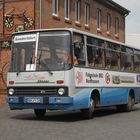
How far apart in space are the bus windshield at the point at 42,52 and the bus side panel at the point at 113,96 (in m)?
2.96

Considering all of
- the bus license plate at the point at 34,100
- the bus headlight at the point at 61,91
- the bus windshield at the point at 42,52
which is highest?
the bus windshield at the point at 42,52

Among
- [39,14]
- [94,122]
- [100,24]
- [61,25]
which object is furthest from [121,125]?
[100,24]

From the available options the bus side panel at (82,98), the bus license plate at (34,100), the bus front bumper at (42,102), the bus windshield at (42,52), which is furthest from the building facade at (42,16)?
the bus license plate at (34,100)

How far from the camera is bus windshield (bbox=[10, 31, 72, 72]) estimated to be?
1733 cm

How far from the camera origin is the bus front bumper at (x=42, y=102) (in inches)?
671

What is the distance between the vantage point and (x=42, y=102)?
680 inches

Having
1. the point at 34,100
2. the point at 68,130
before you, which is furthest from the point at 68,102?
the point at 68,130

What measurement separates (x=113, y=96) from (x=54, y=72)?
14.6 ft

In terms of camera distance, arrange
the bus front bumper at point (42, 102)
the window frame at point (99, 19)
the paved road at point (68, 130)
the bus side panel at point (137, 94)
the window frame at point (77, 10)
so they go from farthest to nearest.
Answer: the window frame at point (99, 19)
the window frame at point (77, 10)
the bus side panel at point (137, 94)
the bus front bumper at point (42, 102)
the paved road at point (68, 130)

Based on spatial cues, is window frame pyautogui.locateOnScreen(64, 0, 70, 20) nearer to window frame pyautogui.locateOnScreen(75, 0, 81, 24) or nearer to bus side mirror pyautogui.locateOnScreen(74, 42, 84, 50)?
window frame pyautogui.locateOnScreen(75, 0, 81, 24)

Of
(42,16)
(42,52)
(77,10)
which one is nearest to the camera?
(42,52)

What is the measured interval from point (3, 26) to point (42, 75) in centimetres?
1250

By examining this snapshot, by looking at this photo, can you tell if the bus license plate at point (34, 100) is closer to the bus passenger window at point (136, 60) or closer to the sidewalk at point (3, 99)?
the bus passenger window at point (136, 60)

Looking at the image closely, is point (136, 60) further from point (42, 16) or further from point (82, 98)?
point (82, 98)
